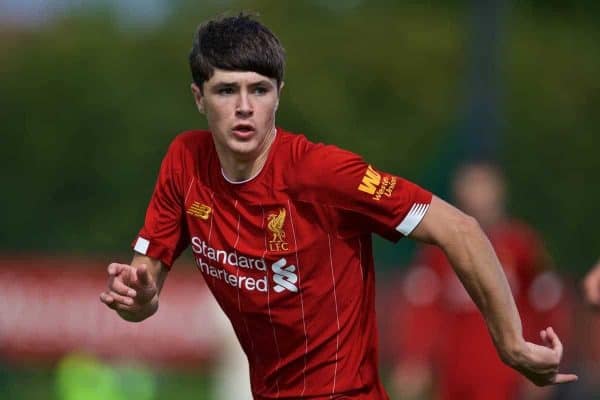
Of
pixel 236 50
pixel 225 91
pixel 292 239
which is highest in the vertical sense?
pixel 236 50

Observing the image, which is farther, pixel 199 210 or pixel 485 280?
pixel 199 210

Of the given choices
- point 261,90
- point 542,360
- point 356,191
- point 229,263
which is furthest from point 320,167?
point 542,360

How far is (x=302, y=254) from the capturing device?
5051mm

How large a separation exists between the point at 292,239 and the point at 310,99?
16291 millimetres

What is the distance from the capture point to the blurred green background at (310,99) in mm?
18953

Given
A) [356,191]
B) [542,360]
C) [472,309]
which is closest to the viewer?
[356,191]

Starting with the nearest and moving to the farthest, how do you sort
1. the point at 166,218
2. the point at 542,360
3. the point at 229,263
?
the point at 542,360
the point at 229,263
the point at 166,218

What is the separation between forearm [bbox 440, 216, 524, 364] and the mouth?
31.8 inches

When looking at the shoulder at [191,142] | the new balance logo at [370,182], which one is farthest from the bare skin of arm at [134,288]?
the new balance logo at [370,182]

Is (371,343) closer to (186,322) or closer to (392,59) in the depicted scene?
(186,322)

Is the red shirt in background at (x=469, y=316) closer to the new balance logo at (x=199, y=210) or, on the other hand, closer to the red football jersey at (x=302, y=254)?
the red football jersey at (x=302, y=254)

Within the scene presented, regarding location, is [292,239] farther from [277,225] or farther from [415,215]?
[415,215]

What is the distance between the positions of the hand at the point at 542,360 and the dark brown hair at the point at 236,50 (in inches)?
53.0

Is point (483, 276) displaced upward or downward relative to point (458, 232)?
downward
